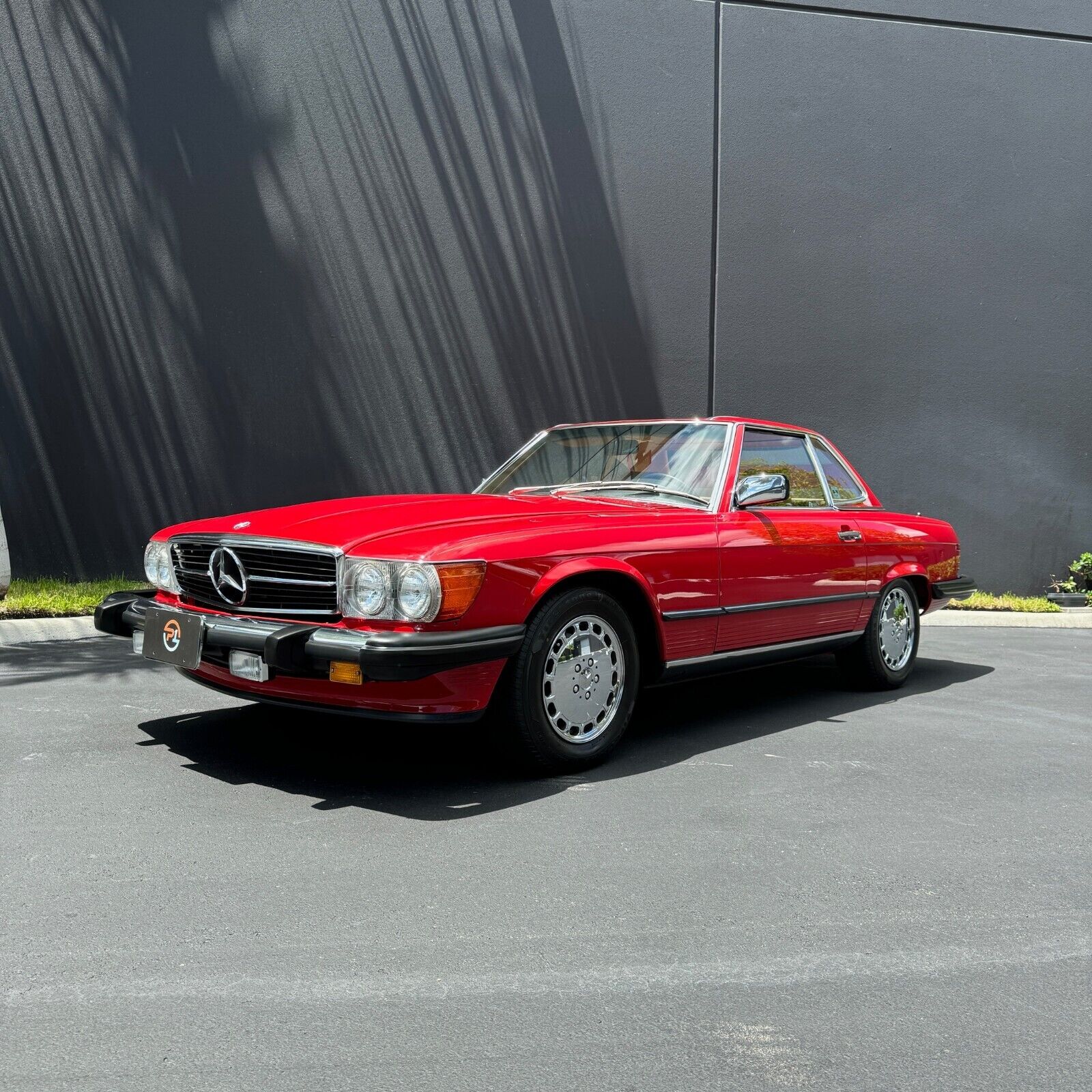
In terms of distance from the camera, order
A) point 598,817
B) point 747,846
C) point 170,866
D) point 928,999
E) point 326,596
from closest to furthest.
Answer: point 928,999 < point 170,866 < point 747,846 < point 598,817 < point 326,596

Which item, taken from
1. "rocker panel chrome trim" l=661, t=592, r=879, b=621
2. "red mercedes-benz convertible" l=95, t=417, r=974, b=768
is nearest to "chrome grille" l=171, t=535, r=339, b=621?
"red mercedes-benz convertible" l=95, t=417, r=974, b=768

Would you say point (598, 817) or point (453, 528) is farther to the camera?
point (453, 528)

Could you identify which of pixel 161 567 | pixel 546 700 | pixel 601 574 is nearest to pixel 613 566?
pixel 601 574

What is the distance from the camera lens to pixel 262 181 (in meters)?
10.2

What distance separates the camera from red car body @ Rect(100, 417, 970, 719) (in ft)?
13.2

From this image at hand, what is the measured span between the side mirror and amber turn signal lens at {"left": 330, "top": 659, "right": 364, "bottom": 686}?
7.04 feet

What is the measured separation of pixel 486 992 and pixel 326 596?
6.24ft

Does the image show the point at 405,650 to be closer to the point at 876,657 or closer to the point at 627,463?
the point at 627,463

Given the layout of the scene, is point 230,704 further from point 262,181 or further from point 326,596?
point 262,181

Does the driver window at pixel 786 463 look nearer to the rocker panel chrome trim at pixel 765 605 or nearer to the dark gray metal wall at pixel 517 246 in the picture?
the rocker panel chrome trim at pixel 765 605

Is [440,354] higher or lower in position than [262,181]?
lower

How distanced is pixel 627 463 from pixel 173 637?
89.4 inches

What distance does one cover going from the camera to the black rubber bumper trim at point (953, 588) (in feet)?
22.1

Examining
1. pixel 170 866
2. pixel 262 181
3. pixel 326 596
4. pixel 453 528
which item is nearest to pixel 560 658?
pixel 453 528
